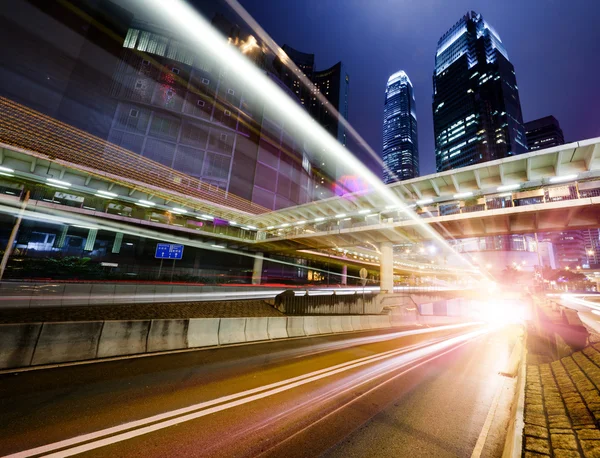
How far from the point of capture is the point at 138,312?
11.9m

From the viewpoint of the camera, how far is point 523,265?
299 ft

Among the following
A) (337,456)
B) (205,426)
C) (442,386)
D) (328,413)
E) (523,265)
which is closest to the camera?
(337,456)

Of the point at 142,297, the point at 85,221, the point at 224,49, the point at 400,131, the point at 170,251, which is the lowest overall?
the point at 142,297

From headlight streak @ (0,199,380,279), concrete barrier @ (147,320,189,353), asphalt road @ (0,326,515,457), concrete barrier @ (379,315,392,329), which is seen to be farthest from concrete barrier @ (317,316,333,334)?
headlight streak @ (0,199,380,279)

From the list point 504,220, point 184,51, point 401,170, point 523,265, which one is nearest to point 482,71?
point 401,170

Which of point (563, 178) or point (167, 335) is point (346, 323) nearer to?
point (167, 335)

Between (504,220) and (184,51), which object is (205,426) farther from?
(184,51)

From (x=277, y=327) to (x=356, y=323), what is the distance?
6.63 m

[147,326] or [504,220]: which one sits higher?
[504,220]

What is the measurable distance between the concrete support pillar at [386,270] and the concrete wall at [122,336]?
1215cm

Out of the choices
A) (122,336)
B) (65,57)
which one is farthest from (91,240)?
(122,336)

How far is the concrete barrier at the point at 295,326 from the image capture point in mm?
11570

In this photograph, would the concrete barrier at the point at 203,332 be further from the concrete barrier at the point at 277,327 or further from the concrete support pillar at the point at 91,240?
the concrete support pillar at the point at 91,240

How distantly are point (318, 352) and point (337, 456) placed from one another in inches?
230
